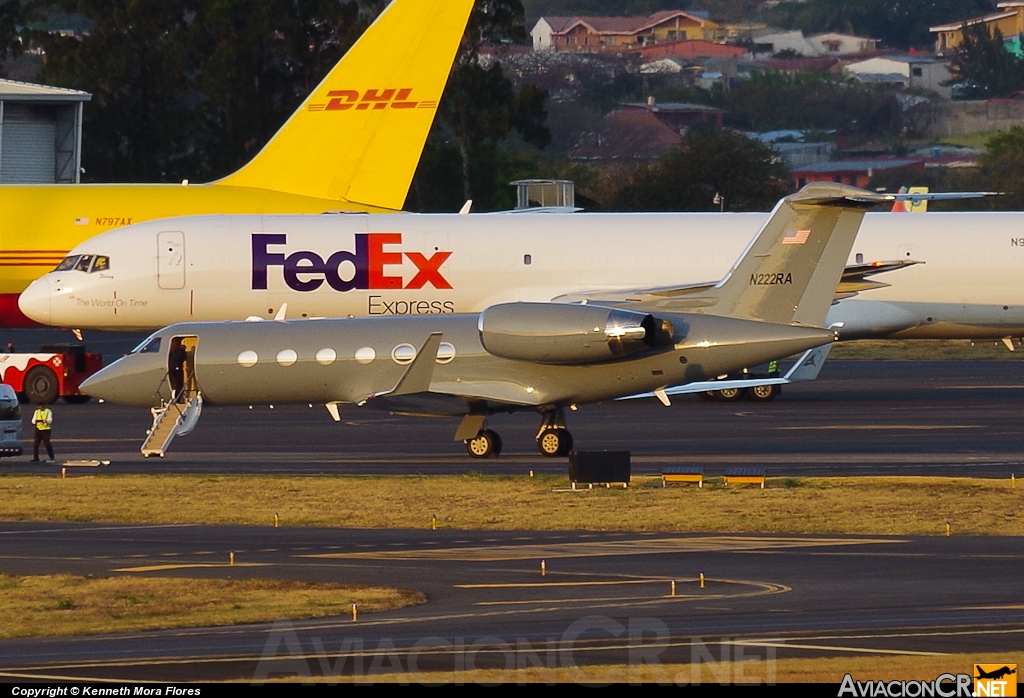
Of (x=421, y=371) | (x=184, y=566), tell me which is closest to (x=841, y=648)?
(x=184, y=566)

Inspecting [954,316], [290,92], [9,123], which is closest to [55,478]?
[954,316]

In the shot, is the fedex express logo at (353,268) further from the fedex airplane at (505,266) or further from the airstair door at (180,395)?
the airstair door at (180,395)

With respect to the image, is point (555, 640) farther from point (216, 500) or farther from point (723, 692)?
point (216, 500)

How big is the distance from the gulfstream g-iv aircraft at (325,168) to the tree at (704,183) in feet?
128

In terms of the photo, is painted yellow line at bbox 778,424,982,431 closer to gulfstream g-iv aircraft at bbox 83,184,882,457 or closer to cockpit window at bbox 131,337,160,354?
gulfstream g-iv aircraft at bbox 83,184,882,457

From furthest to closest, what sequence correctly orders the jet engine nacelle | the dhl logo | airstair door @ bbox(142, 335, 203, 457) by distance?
the dhl logo, airstair door @ bbox(142, 335, 203, 457), the jet engine nacelle

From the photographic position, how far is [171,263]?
4119cm

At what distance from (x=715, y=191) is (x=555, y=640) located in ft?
252

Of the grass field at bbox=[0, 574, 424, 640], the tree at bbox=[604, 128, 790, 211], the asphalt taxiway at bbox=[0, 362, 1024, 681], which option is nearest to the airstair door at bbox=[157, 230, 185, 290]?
the asphalt taxiway at bbox=[0, 362, 1024, 681]

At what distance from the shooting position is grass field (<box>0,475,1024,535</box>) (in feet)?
71.5

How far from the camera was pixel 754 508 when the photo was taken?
74.6 ft

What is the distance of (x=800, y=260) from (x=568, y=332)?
4.15 meters

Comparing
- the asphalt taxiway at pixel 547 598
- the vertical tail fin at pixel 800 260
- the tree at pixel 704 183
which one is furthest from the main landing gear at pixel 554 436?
the tree at pixel 704 183

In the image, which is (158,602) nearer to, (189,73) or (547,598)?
(547,598)
